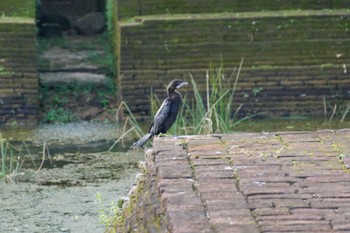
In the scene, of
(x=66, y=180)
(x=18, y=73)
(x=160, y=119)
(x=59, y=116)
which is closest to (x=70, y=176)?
(x=66, y=180)

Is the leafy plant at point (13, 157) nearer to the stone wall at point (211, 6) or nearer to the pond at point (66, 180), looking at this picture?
the pond at point (66, 180)

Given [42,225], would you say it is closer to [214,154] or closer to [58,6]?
[214,154]

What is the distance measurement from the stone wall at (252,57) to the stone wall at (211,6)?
1.19 ft

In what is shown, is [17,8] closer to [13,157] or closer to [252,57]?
[252,57]

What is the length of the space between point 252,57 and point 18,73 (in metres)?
2.64

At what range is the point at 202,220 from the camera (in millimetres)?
4301

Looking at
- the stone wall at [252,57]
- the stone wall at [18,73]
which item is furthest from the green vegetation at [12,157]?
the stone wall at [252,57]

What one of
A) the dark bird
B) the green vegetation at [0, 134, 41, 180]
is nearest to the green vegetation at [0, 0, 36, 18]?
the green vegetation at [0, 134, 41, 180]

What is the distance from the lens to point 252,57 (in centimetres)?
1269

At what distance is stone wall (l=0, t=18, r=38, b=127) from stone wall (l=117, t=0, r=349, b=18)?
49.3 inches

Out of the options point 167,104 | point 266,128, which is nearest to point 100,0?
point 266,128

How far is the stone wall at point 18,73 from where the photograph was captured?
12.3m

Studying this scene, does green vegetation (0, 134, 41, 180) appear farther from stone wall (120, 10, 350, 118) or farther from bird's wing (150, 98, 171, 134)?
stone wall (120, 10, 350, 118)

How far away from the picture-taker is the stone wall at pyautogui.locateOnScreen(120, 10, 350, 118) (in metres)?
12.5
